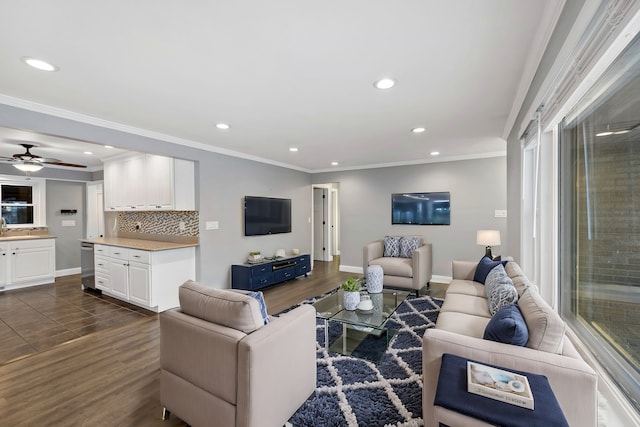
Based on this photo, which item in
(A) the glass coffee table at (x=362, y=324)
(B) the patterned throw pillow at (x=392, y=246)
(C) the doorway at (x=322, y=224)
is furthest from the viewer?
(C) the doorway at (x=322, y=224)

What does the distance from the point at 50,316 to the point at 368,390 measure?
162 inches

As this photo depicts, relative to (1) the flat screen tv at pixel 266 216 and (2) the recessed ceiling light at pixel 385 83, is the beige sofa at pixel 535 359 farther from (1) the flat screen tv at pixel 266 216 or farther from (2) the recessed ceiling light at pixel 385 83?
(1) the flat screen tv at pixel 266 216

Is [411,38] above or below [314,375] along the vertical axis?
above

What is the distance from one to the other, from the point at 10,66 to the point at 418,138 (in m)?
4.00

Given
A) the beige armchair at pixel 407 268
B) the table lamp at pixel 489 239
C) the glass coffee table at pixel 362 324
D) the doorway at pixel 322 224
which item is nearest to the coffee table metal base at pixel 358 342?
the glass coffee table at pixel 362 324

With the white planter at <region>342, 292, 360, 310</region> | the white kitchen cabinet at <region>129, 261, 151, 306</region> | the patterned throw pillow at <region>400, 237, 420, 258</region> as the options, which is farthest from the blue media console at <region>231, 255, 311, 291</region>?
the white planter at <region>342, 292, 360, 310</region>

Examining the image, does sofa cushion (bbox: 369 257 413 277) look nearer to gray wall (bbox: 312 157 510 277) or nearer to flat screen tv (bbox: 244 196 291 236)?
gray wall (bbox: 312 157 510 277)

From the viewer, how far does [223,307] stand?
1.65m

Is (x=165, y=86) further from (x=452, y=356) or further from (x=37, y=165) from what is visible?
(x=37, y=165)

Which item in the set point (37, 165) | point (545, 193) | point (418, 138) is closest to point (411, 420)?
point (545, 193)

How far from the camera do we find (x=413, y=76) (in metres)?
2.14

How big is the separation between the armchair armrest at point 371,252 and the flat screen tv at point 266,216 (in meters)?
1.77

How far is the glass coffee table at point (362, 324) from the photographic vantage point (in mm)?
2572

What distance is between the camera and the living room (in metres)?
2.15
